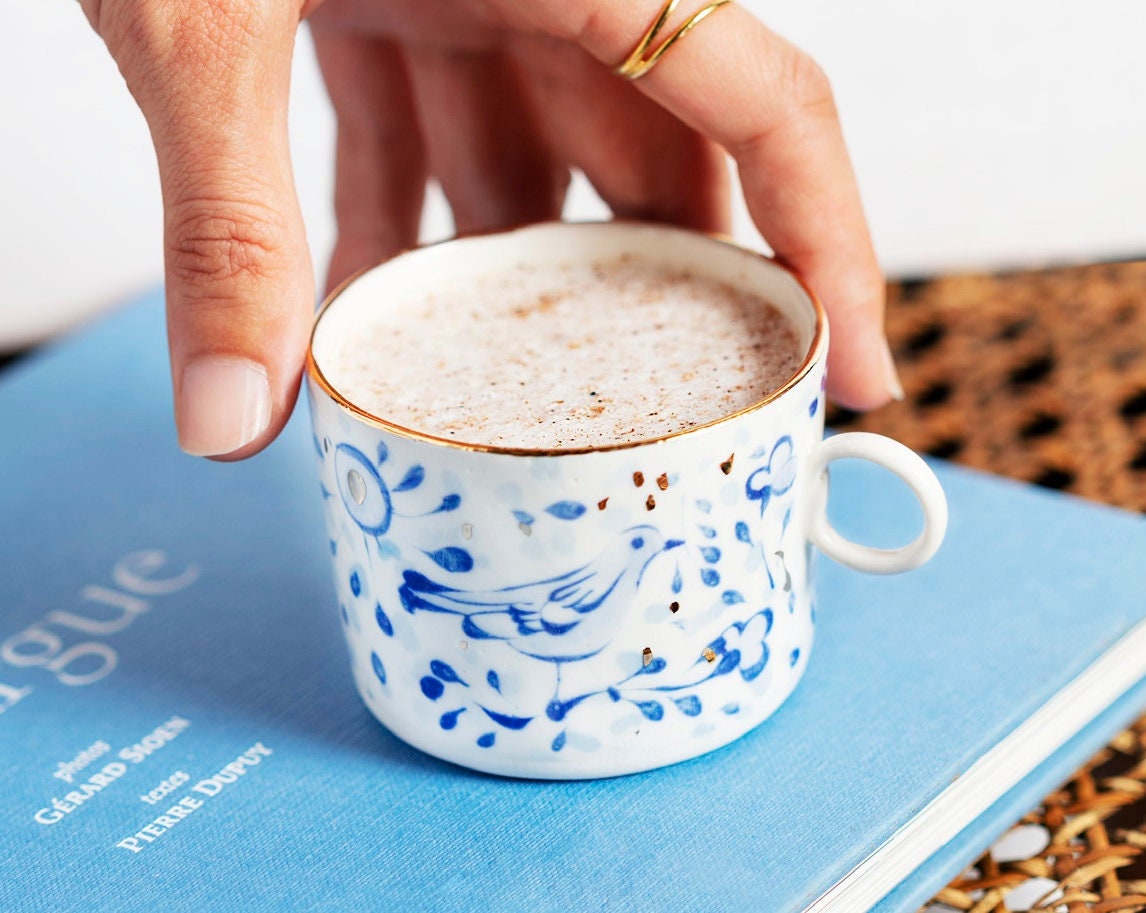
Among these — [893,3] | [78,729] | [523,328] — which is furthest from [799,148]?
[893,3]

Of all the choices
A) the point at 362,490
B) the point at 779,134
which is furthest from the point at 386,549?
the point at 779,134

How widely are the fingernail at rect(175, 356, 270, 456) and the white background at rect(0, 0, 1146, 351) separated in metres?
0.74

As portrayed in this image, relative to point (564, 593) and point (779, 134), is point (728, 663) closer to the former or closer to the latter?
point (564, 593)

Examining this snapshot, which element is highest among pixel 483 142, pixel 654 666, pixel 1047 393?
pixel 483 142

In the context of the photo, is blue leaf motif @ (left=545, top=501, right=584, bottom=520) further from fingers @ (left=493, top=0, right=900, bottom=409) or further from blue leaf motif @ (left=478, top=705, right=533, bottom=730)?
fingers @ (left=493, top=0, right=900, bottom=409)

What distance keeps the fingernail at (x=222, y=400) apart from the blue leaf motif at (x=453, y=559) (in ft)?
0.36

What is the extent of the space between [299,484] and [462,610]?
349 mm

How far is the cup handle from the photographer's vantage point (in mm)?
597

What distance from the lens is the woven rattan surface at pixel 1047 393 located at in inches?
27.8

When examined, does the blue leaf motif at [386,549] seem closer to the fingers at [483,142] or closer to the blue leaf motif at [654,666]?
the blue leaf motif at [654,666]

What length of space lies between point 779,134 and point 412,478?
35 centimetres

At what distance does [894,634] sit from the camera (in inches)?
28.7

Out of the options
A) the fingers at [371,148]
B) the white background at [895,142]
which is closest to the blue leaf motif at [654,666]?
the fingers at [371,148]

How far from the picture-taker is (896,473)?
60cm
